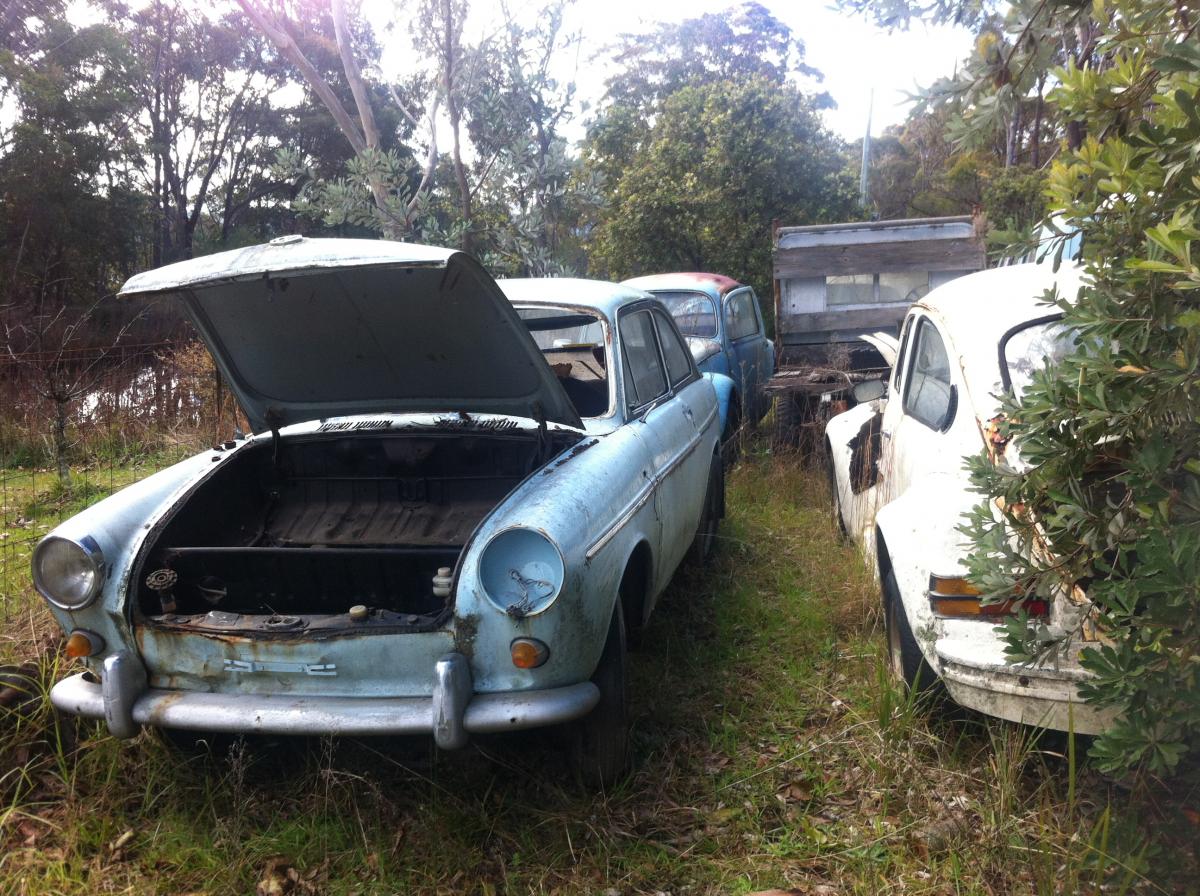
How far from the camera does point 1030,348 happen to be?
3.40m

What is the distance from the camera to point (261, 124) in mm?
23016

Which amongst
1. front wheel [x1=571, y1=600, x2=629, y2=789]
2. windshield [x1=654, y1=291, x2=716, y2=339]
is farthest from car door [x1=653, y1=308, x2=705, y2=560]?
windshield [x1=654, y1=291, x2=716, y2=339]

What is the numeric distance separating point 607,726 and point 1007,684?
3.94 feet

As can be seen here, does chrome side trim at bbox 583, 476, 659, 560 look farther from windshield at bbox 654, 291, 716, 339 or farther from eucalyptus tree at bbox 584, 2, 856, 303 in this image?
eucalyptus tree at bbox 584, 2, 856, 303

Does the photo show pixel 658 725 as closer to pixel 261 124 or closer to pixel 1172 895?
pixel 1172 895

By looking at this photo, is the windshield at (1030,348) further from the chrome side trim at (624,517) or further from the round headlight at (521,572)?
the round headlight at (521,572)

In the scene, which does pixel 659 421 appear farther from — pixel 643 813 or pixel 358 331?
pixel 643 813

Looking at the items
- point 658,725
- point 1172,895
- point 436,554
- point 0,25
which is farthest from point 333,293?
point 0,25

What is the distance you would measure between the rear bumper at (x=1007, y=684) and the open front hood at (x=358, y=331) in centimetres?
160

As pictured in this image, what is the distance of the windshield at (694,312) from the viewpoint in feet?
28.1

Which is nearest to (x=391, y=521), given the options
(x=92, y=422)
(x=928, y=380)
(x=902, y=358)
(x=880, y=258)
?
(x=928, y=380)

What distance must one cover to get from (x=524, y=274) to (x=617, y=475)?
5.15 meters

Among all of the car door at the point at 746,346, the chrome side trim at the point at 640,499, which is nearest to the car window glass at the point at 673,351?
the chrome side trim at the point at 640,499

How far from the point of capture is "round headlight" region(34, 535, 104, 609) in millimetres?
2891
